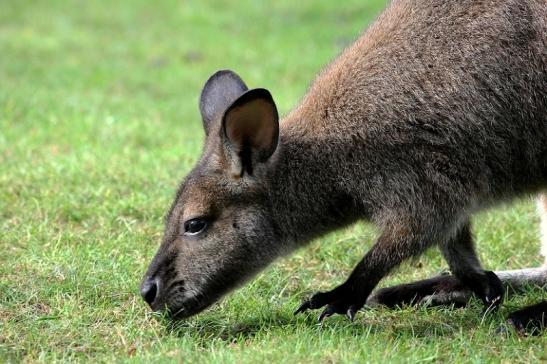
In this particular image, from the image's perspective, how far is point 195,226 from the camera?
4930mm

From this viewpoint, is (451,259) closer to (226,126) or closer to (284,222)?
(284,222)

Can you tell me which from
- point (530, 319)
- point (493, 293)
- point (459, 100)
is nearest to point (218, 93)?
point (459, 100)

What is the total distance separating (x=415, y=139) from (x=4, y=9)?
43.0 feet

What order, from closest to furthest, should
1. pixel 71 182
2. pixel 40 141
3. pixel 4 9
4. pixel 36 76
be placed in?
1. pixel 71 182
2. pixel 40 141
3. pixel 36 76
4. pixel 4 9

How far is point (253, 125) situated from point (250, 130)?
4cm

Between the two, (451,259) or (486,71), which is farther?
(451,259)

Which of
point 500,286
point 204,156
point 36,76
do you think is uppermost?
point 36,76

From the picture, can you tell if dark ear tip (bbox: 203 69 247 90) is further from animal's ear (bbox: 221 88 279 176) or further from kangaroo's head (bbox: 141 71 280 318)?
animal's ear (bbox: 221 88 279 176)

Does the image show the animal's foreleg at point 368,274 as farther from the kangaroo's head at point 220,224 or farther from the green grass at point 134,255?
the kangaroo's head at point 220,224

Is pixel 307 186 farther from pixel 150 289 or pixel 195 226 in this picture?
pixel 150 289

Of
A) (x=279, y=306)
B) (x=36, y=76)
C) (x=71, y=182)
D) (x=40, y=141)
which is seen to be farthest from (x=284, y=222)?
(x=36, y=76)

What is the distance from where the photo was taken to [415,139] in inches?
192

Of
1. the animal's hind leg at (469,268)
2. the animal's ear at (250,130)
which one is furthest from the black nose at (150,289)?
the animal's hind leg at (469,268)

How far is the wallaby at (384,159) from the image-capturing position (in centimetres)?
486
